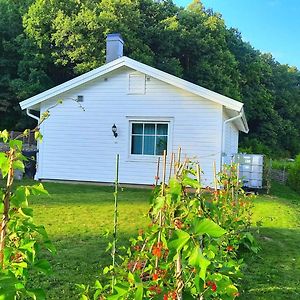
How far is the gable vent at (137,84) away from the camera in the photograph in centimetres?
1222

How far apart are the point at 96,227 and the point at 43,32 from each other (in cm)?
2054

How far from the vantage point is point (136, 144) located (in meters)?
12.4

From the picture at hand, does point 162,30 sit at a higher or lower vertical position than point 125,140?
higher

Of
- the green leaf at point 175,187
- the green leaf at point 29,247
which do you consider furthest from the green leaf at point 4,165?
the green leaf at point 175,187

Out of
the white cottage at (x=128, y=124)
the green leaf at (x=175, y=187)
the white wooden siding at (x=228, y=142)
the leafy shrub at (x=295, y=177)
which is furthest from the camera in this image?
the leafy shrub at (x=295, y=177)

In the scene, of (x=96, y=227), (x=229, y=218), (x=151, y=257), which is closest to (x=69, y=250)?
(x=96, y=227)

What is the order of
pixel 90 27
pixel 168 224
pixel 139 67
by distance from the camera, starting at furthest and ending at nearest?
pixel 90 27, pixel 139 67, pixel 168 224

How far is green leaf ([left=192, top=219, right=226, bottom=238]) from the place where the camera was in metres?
1.49

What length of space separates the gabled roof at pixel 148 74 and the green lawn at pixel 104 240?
9.58ft

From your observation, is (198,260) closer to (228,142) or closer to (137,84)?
(137,84)

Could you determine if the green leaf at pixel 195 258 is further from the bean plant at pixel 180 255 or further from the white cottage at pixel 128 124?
A: the white cottage at pixel 128 124

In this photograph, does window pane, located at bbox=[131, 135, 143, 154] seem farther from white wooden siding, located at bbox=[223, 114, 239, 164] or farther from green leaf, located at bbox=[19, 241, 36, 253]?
green leaf, located at bbox=[19, 241, 36, 253]

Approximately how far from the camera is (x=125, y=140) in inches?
487

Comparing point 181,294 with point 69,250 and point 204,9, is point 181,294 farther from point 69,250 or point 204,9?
point 204,9
